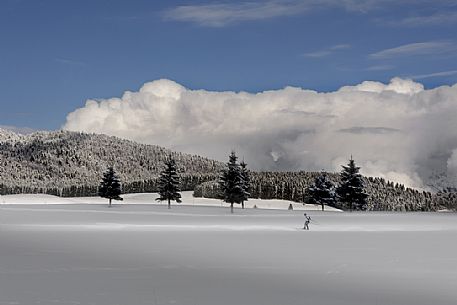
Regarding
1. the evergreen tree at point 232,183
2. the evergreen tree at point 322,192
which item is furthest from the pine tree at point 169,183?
the evergreen tree at point 322,192

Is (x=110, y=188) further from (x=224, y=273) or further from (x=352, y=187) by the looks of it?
(x=224, y=273)

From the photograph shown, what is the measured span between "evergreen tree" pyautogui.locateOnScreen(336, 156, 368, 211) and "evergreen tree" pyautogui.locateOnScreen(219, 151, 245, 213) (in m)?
18.5

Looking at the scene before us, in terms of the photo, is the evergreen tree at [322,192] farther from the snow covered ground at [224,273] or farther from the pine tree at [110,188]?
the snow covered ground at [224,273]

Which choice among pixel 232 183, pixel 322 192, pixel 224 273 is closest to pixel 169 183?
pixel 232 183

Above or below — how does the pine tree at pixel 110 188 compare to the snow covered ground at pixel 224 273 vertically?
above

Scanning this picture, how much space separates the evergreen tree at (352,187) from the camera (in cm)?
9619

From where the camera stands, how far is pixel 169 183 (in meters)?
95.4

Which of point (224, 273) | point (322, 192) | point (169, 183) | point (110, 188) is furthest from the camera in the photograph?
point (322, 192)

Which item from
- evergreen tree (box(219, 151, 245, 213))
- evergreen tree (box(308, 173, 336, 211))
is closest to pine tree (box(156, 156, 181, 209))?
evergreen tree (box(219, 151, 245, 213))

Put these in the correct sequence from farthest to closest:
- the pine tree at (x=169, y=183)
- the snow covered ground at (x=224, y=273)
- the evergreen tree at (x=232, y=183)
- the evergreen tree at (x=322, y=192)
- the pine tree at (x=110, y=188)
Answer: the evergreen tree at (x=322, y=192)
the pine tree at (x=110, y=188)
the pine tree at (x=169, y=183)
the evergreen tree at (x=232, y=183)
the snow covered ground at (x=224, y=273)

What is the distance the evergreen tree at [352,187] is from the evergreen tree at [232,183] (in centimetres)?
1852

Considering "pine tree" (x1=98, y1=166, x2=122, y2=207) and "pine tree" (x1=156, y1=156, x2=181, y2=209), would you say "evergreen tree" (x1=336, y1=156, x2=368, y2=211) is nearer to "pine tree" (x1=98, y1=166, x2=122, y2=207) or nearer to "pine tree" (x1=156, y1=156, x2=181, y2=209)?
"pine tree" (x1=156, y1=156, x2=181, y2=209)

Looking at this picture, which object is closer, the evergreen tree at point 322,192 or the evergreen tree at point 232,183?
the evergreen tree at point 232,183

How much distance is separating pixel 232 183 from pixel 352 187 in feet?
68.0
